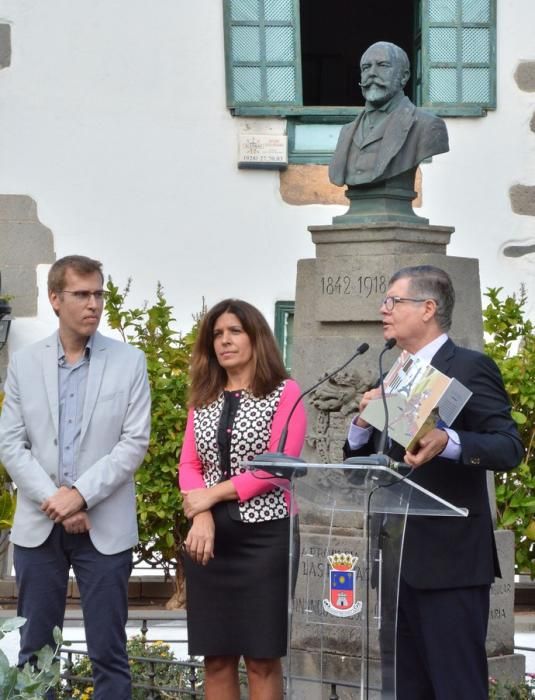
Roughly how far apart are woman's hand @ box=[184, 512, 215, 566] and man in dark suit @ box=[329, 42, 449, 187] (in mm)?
1998

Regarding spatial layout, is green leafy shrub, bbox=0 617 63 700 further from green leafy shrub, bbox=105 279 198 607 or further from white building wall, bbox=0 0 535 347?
white building wall, bbox=0 0 535 347

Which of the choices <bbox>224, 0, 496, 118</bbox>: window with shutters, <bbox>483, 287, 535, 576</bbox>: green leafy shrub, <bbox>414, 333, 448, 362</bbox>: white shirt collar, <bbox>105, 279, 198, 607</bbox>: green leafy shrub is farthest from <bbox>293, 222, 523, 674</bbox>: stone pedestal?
<bbox>224, 0, 496, 118</bbox>: window with shutters

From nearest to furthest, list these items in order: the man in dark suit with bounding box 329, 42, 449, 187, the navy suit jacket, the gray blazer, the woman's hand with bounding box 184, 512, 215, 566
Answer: the navy suit jacket < the woman's hand with bounding box 184, 512, 215, 566 < the gray blazer < the man in dark suit with bounding box 329, 42, 449, 187

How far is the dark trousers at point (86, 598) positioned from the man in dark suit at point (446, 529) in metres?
1.12

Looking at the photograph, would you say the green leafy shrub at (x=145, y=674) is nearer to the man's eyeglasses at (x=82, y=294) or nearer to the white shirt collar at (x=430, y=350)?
the man's eyeglasses at (x=82, y=294)

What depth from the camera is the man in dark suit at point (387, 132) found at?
6.89 m

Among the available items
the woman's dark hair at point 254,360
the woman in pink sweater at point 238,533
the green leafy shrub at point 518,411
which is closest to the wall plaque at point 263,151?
the green leafy shrub at point 518,411

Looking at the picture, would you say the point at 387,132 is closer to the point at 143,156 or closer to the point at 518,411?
the point at 518,411

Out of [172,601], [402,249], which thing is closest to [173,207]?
[172,601]

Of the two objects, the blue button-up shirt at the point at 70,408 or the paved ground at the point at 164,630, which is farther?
the paved ground at the point at 164,630

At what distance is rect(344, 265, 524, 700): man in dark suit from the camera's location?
5.06 metres

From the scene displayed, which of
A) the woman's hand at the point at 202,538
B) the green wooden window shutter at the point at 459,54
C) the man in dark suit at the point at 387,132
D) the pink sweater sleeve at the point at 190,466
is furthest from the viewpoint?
the green wooden window shutter at the point at 459,54

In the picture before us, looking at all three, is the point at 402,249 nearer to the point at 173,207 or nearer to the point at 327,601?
the point at 327,601

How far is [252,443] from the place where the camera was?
5520mm
